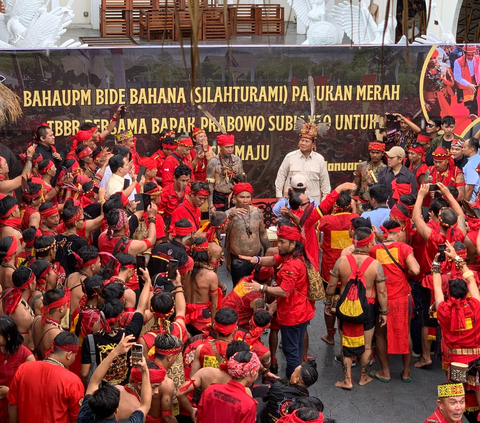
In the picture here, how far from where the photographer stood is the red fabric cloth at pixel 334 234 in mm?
7723

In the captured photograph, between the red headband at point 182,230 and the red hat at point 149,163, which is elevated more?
the red headband at point 182,230

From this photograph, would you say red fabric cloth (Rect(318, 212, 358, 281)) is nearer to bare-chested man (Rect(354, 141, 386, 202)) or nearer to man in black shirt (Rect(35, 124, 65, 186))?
bare-chested man (Rect(354, 141, 386, 202))

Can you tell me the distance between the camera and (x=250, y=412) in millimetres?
4461

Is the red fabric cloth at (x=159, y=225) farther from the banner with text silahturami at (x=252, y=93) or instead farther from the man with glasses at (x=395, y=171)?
the banner with text silahturami at (x=252, y=93)

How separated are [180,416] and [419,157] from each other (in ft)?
20.8

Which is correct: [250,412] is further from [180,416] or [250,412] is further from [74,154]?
[74,154]

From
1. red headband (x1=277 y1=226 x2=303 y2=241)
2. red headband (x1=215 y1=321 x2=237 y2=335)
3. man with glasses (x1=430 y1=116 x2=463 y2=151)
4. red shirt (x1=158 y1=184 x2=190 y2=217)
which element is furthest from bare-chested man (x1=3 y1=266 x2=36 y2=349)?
man with glasses (x1=430 y1=116 x2=463 y2=151)

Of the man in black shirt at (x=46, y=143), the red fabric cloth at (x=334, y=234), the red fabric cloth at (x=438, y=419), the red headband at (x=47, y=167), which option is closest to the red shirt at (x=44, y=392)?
the red fabric cloth at (x=438, y=419)

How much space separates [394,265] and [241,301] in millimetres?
1659

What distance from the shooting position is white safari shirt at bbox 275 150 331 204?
1005 cm

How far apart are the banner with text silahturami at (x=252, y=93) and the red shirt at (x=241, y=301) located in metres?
5.16

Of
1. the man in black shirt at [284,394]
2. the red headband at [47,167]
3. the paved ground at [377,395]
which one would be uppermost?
the red headband at [47,167]

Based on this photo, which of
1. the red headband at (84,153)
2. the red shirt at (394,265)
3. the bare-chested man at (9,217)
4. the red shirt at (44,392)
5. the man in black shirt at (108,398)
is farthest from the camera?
the red headband at (84,153)

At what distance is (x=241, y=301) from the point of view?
6.51m
